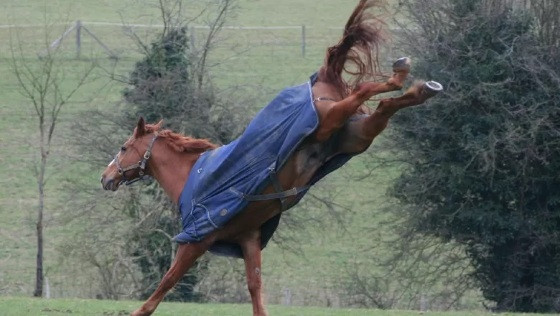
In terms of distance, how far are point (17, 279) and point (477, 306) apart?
915 cm

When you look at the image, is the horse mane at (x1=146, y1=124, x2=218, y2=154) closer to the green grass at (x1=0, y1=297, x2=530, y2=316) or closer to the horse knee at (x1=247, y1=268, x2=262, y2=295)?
the horse knee at (x1=247, y1=268, x2=262, y2=295)

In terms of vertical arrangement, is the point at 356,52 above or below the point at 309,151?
above

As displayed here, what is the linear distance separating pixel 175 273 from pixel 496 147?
1170 centimetres

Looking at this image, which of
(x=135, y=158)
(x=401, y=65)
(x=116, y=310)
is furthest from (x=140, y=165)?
(x=401, y=65)

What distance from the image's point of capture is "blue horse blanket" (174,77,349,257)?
32.1 ft

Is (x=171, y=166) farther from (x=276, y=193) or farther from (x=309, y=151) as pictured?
(x=309, y=151)

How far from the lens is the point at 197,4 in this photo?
981 inches

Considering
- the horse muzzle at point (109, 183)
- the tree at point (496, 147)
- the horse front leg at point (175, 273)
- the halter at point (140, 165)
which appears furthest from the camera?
the tree at point (496, 147)

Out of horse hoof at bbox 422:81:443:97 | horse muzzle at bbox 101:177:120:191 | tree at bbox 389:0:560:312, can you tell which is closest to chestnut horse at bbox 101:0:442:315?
horse hoof at bbox 422:81:443:97

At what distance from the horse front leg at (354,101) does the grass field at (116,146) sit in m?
4.29

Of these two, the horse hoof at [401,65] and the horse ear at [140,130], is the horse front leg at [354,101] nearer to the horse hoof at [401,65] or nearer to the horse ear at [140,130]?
the horse hoof at [401,65]

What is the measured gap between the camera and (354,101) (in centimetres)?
940

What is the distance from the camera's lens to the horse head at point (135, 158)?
10.9 m

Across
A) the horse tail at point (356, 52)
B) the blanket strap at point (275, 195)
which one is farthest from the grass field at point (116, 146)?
the horse tail at point (356, 52)
